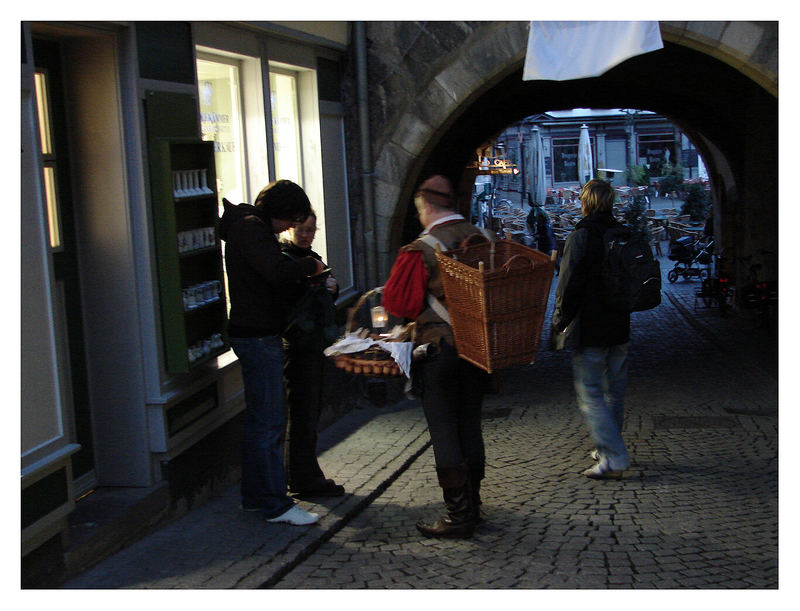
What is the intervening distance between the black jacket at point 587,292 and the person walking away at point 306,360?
140 centimetres

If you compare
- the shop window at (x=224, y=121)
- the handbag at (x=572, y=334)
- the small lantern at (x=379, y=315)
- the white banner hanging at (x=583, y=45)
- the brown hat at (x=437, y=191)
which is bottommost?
the handbag at (x=572, y=334)

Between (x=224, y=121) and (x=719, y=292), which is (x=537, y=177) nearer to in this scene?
(x=719, y=292)

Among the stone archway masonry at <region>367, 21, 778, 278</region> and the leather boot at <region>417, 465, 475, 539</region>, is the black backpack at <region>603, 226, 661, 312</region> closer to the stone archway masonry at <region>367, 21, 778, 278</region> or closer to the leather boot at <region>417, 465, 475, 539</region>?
the leather boot at <region>417, 465, 475, 539</region>

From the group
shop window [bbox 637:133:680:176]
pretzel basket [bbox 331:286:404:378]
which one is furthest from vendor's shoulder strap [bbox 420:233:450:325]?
shop window [bbox 637:133:680:176]

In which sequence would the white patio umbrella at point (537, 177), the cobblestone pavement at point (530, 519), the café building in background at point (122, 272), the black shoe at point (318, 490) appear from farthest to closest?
1. the white patio umbrella at point (537, 177)
2. the black shoe at point (318, 490)
3. the cobblestone pavement at point (530, 519)
4. the café building in background at point (122, 272)

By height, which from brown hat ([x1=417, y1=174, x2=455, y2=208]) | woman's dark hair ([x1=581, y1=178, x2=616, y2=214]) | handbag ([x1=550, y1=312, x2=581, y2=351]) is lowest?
handbag ([x1=550, y1=312, x2=581, y2=351])

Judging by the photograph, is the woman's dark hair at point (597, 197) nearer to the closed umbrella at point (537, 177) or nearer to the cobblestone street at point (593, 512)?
the cobblestone street at point (593, 512)

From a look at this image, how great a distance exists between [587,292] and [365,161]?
11.4 feet

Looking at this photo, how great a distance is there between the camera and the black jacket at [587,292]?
598 cm

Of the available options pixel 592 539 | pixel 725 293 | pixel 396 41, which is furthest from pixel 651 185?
pixel 592 539

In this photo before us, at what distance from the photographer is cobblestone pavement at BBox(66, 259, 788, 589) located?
4527 millimetres

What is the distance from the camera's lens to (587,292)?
238 inches

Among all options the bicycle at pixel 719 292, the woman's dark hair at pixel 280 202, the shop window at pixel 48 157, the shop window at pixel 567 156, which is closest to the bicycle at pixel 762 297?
the bicycle at pixel 719 292

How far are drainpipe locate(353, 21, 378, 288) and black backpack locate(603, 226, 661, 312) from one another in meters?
3.42
